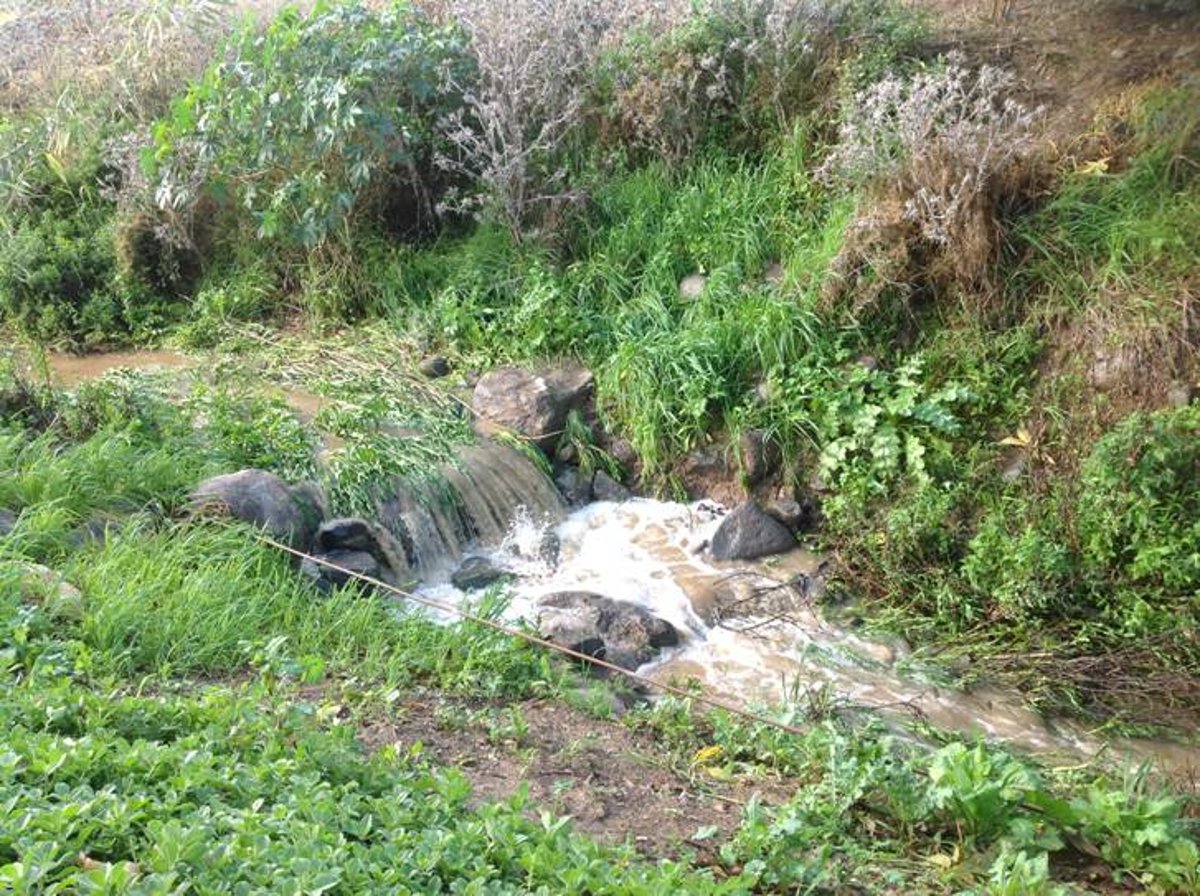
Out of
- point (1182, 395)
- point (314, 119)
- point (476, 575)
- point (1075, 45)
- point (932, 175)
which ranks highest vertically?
point (1075, 45)

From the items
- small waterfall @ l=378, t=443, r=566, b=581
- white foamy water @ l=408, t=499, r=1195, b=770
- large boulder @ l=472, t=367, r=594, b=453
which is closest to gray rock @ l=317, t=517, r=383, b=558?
small waterfall @ l=378, t=443, r=566, b=581

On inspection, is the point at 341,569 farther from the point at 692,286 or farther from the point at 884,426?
the point at 692,286

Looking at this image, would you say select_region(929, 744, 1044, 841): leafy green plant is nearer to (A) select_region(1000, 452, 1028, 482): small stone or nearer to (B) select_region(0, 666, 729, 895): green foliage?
(B) select_region(0, 666, 729, 895): green foliage

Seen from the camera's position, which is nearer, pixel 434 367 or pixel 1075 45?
→ pixel 1075 45

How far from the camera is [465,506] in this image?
7145 millimetres

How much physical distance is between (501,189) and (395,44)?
4.11 ft

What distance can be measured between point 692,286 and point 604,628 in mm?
2905

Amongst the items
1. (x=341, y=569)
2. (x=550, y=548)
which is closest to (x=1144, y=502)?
(x=550, y=548)

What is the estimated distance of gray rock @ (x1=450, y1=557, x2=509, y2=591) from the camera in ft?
22.0

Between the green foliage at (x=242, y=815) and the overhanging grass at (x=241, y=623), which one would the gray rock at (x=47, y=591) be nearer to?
the overhanging grass at (x=241, y=623)

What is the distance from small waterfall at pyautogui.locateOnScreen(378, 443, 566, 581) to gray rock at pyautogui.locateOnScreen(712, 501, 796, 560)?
41.0 inches

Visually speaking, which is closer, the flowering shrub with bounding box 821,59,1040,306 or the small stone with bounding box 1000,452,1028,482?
the small stone with bounding box 1000,452,1028,482

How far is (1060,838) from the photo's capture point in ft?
12.3

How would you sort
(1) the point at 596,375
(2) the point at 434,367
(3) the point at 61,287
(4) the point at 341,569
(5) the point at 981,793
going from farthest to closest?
(3) the point at 61,287
(2) the point at 434,367
(1) the point at 596,375
(4) the point at 341,569
(5) the point at 981,793
